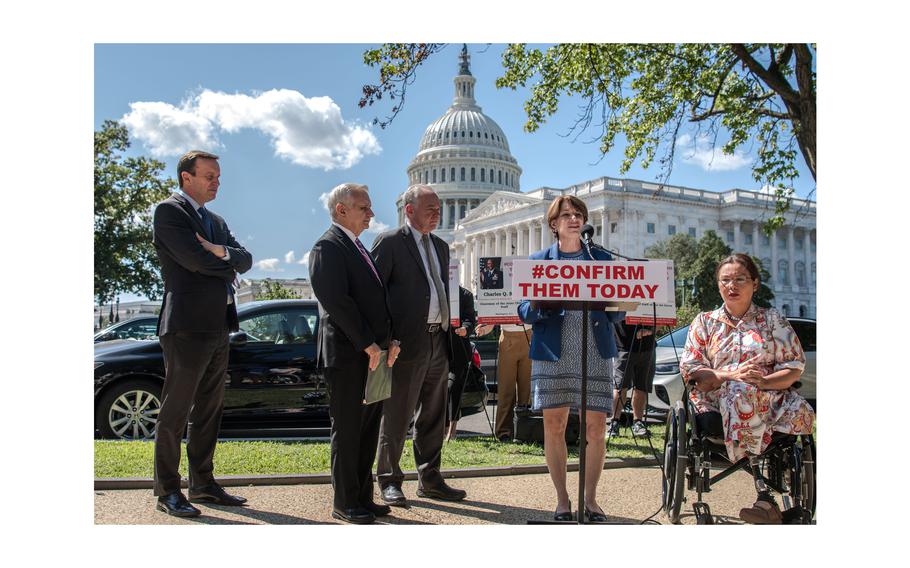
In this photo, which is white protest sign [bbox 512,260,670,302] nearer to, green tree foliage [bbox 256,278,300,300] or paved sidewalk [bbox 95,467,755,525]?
paved sidewalk [bbox 95,467,755,525]

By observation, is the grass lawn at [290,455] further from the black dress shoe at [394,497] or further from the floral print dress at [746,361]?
the floral print dress at [746,361]

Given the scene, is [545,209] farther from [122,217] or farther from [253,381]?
[253,381]

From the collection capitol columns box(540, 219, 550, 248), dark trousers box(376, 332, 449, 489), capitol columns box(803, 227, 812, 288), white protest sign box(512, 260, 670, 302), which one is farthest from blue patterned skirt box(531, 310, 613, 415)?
capitol columns box(803, 227, 812, 288)

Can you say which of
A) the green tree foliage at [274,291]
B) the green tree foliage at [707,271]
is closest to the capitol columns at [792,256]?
the green tree foliage at [707,271]

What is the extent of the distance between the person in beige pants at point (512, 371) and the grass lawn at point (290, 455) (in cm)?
55

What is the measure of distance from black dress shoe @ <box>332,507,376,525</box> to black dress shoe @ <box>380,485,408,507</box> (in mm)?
511

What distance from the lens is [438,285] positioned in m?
5.81

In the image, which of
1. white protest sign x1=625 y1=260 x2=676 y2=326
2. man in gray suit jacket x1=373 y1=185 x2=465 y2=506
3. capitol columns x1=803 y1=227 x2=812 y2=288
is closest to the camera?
man in gray suit jacket x1=373 y1=185 x2=465 y2=506

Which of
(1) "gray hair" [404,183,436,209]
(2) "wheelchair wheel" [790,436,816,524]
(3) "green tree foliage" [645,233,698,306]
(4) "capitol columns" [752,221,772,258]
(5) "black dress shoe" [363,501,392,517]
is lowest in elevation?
(5) "black dress shoe" [363,501,392,517]

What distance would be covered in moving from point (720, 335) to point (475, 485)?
2.23 metres

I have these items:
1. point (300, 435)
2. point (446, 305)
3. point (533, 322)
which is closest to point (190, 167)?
point (446, 305)

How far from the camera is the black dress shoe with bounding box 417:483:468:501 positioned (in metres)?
5.69

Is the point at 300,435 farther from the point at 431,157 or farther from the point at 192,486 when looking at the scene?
the point at 431,157

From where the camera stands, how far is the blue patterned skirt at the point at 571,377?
5.01 metres
